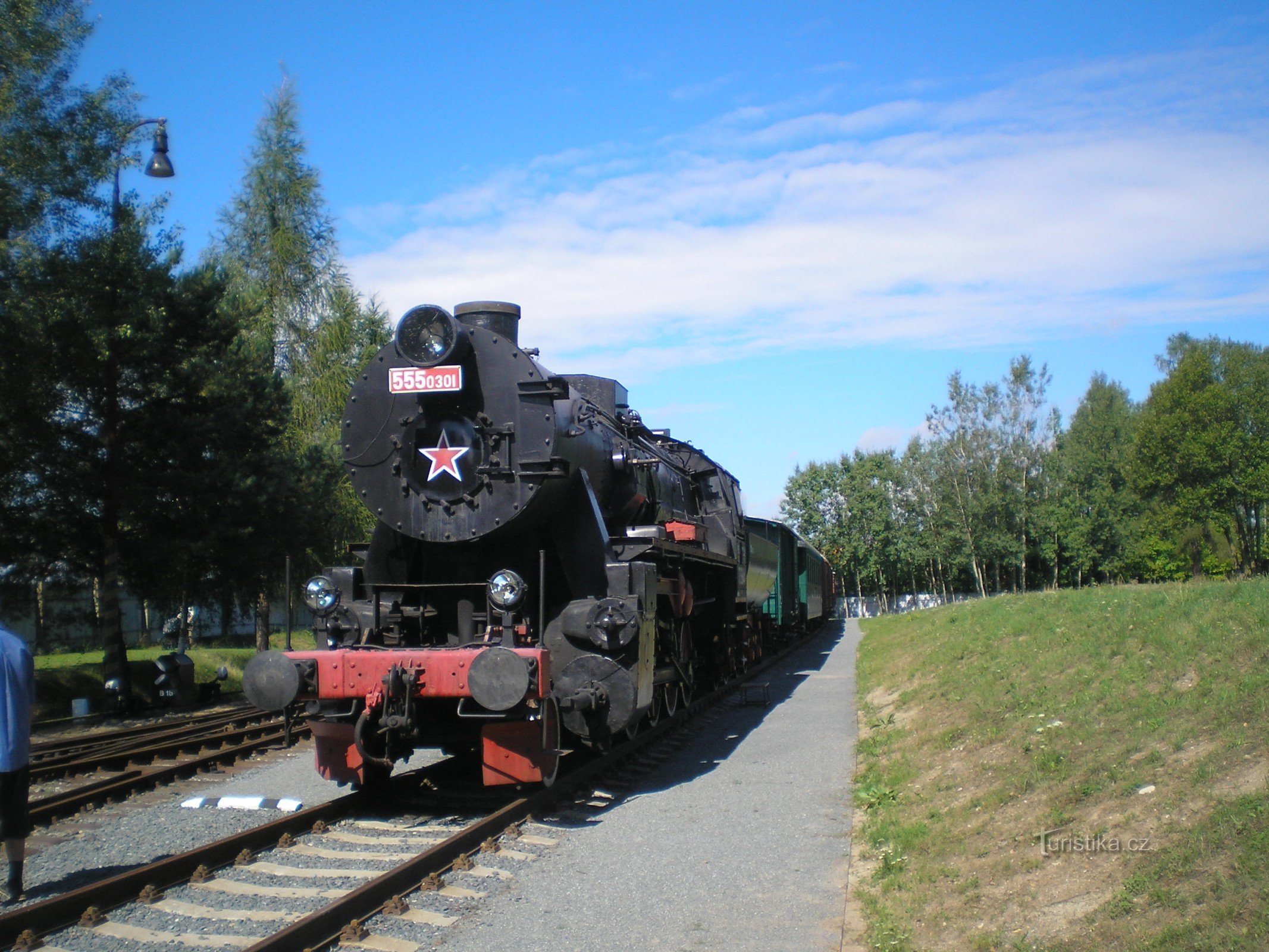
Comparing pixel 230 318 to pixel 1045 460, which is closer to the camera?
pixel 230 318

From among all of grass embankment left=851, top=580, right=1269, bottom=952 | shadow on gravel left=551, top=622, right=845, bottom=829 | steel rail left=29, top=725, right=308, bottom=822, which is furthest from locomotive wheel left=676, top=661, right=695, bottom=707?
steel rail left=29, top=725, right=308, bottom=822

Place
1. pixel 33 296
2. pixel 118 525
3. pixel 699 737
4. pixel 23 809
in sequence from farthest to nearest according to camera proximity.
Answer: pixel 118 525 < pixel 33 296 < pixel 699 737 < pixel 23 809

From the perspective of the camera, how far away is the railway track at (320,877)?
4.50 meters

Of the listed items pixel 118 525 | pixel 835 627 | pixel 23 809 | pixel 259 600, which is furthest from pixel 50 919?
pixel 835 627

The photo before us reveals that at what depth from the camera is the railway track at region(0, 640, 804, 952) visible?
4.50m

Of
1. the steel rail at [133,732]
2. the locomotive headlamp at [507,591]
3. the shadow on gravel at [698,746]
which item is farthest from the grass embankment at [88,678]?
the locomotive headlamp at [507,591]

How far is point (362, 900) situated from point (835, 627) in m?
36.6

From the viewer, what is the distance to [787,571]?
909 inches

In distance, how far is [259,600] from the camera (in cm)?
1777

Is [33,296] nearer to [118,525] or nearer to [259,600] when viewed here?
[118,525]

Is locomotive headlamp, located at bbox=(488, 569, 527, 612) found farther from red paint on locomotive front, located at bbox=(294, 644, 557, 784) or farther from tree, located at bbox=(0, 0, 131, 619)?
tree, located at bbox=(0, 0, 131, 619)

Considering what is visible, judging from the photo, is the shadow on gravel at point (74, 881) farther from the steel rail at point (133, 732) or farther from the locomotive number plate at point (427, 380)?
the steel rail at point (133, 732)

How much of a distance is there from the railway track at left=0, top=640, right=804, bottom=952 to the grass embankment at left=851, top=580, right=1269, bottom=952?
2.27 meters

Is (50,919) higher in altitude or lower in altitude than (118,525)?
lower
